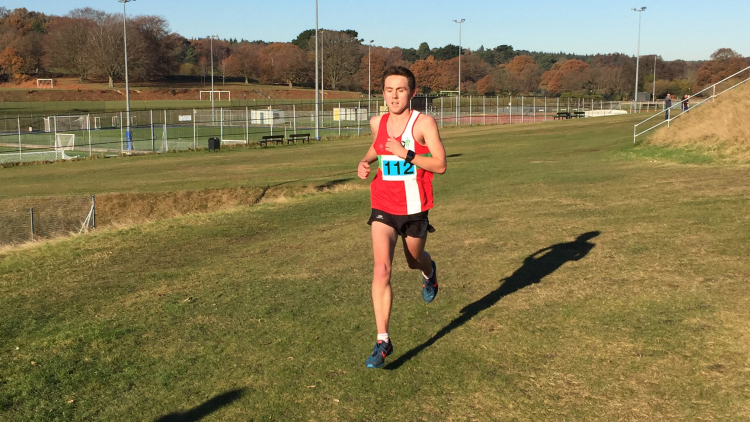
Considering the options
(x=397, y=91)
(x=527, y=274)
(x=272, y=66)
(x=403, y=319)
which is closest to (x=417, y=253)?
(x=403, y=319)

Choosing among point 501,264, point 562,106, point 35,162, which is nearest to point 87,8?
point 562,106

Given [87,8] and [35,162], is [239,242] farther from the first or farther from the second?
[87,8]

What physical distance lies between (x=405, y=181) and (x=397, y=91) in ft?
2.11

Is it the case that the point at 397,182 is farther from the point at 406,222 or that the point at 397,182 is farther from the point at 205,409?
the point at 205,409

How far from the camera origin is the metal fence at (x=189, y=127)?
126 ft

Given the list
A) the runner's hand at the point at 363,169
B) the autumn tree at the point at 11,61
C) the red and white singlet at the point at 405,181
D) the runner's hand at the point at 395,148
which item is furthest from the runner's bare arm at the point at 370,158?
the autumn tree at the point at 11,61

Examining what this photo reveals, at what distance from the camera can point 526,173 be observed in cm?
1834

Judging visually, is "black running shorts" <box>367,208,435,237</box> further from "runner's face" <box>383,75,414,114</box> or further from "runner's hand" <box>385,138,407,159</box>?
"runner's face" <box>383,75,414,114</box>

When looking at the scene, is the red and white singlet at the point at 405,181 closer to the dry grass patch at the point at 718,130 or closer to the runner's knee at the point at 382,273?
the runner's knee at the point at 382,273

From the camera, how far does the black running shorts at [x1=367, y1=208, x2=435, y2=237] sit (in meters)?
4.95

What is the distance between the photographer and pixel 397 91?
4773mm

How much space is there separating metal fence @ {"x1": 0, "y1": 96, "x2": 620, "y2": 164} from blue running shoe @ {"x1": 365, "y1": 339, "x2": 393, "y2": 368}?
3240 cm

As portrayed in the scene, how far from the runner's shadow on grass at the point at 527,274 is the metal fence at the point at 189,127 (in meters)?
30.1

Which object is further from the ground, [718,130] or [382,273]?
[718,130]
